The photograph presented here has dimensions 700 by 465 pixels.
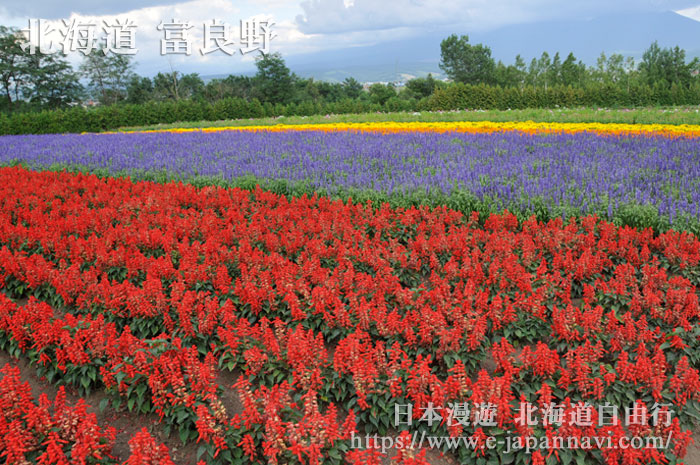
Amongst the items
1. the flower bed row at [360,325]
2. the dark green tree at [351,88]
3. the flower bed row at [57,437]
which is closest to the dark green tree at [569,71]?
the dark green tree at [351,88]

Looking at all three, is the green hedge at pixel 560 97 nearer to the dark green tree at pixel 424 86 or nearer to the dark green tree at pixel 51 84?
the dark green tree at pixel 424 86

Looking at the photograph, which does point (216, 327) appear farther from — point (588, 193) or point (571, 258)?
point (588, 193)

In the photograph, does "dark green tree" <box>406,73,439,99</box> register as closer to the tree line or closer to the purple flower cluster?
the tree line

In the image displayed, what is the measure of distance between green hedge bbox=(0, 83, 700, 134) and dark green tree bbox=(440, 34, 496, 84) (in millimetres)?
35652

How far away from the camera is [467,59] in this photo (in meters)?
71.2

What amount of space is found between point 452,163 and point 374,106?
3007cm

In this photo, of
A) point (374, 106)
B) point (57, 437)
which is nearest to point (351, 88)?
point (374, 106)

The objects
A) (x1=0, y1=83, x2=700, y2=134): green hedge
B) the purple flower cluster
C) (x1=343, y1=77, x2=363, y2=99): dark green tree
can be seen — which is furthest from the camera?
(x1=343, y1=77, x2=363, y2=99): dark green tree

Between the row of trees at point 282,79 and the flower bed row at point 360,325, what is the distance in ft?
110

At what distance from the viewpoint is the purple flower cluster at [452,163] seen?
26.1 feet

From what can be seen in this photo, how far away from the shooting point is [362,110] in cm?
3900

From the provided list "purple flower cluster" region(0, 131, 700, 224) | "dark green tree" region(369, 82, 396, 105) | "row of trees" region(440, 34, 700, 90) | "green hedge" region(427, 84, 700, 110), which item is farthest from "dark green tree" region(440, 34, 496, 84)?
"purple flower cluster" region(0, 131, 700, 224)

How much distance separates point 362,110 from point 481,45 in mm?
40770

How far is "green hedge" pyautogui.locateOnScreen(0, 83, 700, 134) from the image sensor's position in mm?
33156
